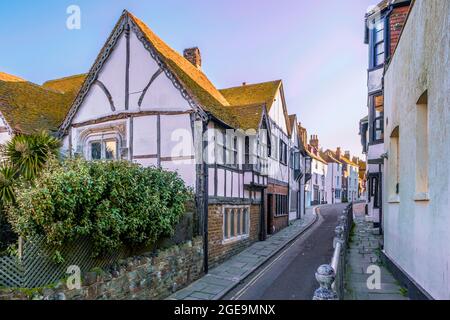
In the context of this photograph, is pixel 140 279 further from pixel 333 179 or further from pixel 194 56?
pixel 333 179

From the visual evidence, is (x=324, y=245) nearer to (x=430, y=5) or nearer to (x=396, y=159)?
(x=396, y=159)

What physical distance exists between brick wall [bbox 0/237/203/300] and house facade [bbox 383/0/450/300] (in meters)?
5.82

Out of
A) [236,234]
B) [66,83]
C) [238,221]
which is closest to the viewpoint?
[236,234]

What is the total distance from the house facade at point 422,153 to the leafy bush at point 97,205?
19.5 ft

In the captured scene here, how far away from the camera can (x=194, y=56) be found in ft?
60.2

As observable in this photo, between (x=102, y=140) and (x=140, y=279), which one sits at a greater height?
(x=102, y=140)

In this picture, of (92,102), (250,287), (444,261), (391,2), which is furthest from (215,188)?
(391,2)

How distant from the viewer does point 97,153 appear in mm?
13734

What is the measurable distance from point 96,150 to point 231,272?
7618 mm

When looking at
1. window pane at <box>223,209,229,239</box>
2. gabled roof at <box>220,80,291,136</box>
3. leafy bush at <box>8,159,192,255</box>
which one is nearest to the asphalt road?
window pane at <box>223,209,229,239</box>

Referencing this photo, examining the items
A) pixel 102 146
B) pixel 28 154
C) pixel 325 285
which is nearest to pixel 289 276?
pixel 325 285

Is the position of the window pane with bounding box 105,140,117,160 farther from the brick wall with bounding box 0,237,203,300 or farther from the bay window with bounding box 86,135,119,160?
the brick wall with bounding box 0,237,203,300

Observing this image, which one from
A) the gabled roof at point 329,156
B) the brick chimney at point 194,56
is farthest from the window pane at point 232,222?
the gabled roof at point 329,156

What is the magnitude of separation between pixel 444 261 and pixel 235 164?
967cm
